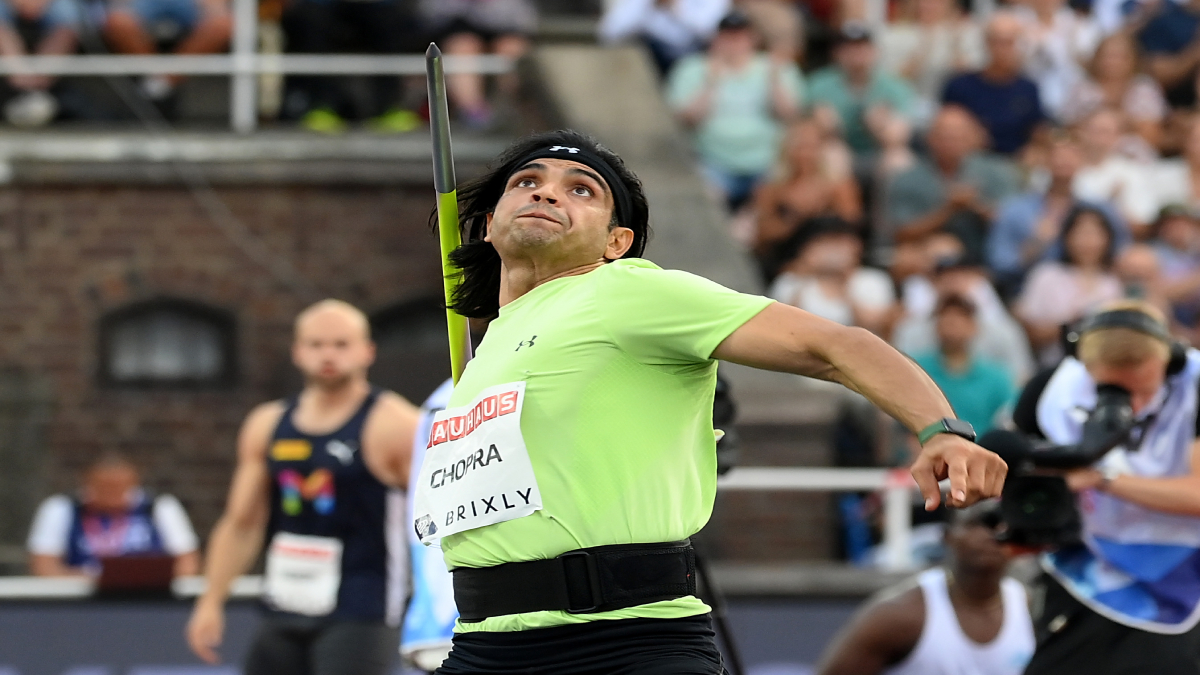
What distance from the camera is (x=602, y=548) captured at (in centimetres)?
421

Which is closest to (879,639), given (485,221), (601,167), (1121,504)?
(1121,504)

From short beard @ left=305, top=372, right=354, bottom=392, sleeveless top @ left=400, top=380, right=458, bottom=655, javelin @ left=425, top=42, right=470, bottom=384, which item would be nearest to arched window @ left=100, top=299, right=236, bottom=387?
short beard @ left=305, top=372, right=354, bottom=392

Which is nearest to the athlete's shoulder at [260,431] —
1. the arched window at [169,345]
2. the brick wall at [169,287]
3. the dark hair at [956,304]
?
the dark hair at [956,304]

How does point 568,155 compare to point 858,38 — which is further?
point 858,38

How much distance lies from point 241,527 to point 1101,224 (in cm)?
550

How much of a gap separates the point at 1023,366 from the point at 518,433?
7.32 metres

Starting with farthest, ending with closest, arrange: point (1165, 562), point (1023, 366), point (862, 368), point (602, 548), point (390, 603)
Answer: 1. point (1023, 366)
2. point (390, 603)
3. point (1165, 562)
4. point (602, 548)
5. point (862, 368)

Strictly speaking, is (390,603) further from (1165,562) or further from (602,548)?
(602,548)

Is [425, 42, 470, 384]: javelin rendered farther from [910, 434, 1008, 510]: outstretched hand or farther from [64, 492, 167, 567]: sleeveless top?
[64, 492, 167, 567]: sleeveless top

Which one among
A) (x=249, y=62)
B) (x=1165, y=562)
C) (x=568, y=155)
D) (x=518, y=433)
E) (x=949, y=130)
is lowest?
(x=1165, y=562)

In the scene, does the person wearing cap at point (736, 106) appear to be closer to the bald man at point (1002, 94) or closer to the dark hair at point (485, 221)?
the bald man at point (1002, 94)

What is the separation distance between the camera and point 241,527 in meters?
8.63

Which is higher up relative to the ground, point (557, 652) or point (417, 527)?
point (417, 527)

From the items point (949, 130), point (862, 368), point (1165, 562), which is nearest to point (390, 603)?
point (1165, 562)
